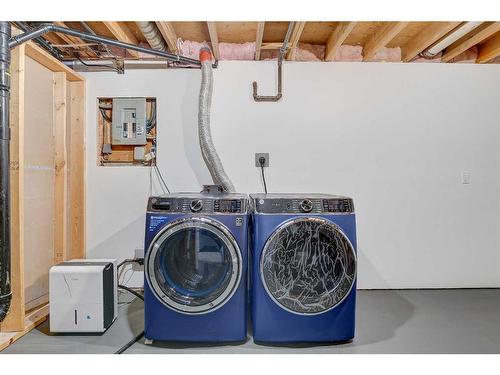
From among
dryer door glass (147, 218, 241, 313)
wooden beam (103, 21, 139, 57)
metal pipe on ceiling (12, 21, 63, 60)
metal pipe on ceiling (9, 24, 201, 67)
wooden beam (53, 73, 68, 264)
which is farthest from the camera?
wooden beam (53, 73, 68, 264)

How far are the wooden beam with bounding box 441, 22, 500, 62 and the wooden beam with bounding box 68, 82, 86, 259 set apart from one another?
11.0 ft

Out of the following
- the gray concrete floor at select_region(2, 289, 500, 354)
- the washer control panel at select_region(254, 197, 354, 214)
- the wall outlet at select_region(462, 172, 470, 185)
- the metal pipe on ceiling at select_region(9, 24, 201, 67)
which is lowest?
the gray concrete floor at select_region(2, 289, 500, 354)

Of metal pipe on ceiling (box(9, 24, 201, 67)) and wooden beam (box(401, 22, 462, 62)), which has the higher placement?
wooden beam (box(401, 22, 462, 62))

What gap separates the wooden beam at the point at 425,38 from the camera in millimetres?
2431

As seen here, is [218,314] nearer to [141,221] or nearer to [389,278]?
[141,221]

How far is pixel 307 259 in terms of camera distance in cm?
203

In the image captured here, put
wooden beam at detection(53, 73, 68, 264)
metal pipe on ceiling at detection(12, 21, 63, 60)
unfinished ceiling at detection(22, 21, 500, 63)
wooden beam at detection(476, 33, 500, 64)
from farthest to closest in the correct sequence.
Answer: wooden beam at detection(476, 33, 500, 64)
wooden beam at detection(53, 73, 68, 264)
unfinished ceiling at detection(22, 21, 500, 63)
metal pipe on ceiling at detection(12, 21, 63, 60)

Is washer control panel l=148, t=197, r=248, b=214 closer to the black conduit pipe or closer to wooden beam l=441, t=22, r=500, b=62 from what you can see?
the black conduit pipe

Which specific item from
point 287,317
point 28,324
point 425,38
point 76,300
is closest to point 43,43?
point 76,300

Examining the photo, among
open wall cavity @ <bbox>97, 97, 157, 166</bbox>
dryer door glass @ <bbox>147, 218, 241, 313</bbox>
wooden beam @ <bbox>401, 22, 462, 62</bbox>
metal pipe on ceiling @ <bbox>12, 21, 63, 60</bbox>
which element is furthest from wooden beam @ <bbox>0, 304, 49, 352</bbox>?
wooden beam @ <bbox>401, 22, 462, 62</bbox>

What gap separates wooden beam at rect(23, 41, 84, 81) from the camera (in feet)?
7.25

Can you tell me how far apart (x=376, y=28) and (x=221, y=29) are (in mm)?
1298

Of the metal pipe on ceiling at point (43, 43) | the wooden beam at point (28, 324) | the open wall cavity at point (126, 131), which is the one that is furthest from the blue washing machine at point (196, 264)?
the metal pipe on ceiling at point (43, 43)

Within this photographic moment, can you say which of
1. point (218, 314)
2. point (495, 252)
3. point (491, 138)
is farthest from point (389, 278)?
point (218, 314)
